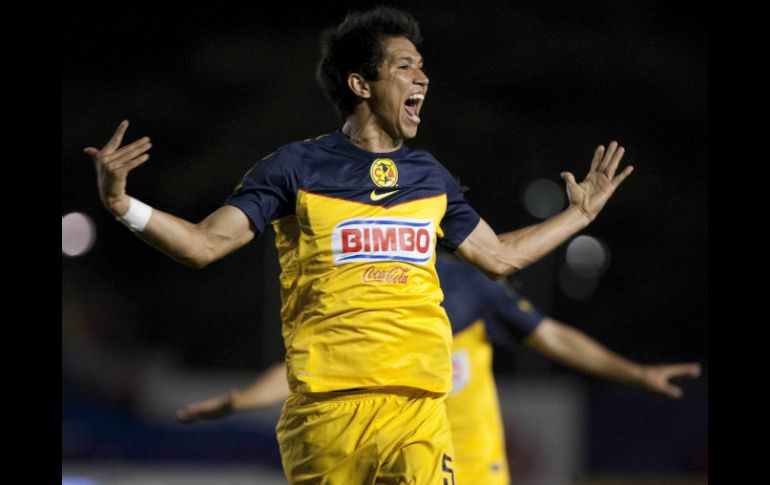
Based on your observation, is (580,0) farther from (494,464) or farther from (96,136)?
(494,464)

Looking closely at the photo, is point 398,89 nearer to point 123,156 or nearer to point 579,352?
point 123,156

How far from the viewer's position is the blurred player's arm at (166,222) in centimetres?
384

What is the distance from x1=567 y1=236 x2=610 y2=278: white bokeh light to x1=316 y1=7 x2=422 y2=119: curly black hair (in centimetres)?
891

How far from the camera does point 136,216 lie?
391 cm

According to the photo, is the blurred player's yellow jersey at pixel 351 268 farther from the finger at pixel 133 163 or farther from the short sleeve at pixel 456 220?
the finger at pixel 133 163

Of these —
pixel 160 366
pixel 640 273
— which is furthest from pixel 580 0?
pixel 160 366

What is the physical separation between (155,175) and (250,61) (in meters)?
1.93

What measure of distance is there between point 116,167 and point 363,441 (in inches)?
55.1

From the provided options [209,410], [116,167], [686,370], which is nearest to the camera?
[116,167]

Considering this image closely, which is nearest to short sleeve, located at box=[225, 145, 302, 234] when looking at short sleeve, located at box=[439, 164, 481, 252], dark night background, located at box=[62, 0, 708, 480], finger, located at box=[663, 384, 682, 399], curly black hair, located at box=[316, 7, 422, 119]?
curly black hair, located at box=[316, 7, 422, 119]

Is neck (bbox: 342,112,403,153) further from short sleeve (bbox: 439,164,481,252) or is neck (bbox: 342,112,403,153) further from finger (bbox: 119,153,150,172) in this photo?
finger (bbox: 119,153,150,172)

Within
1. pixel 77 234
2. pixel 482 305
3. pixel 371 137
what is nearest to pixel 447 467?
pixel 371 137

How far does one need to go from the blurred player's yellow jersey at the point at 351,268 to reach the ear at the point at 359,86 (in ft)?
1.01

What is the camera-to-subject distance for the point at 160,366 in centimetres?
1052
